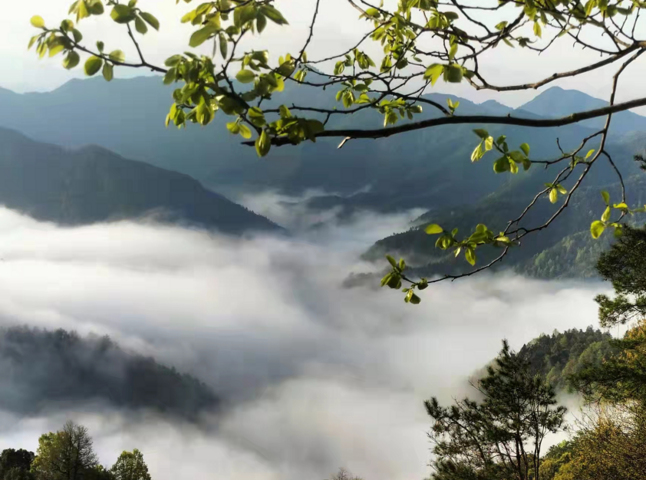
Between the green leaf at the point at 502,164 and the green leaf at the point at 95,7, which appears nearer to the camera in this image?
the green leaf at the point at 95,7

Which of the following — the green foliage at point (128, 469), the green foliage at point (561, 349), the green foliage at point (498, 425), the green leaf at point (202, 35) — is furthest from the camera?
the green foliage at point (561, 349)

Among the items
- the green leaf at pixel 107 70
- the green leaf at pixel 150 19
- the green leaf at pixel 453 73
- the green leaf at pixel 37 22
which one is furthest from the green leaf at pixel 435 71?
the green leaf at pixel 37 22

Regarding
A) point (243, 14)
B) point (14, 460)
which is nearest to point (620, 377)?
point (243, 14)

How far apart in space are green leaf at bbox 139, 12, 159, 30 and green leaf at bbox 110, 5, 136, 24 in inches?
1.4

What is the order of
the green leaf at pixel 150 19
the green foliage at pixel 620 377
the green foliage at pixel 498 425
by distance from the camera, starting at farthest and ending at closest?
the green foliage at pixel 620 377 → the green foliage at pixel 498 425 → the green leaf at pixel 150 19

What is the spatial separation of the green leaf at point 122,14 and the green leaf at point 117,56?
18cm

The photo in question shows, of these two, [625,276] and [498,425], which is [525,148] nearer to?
[498,425]

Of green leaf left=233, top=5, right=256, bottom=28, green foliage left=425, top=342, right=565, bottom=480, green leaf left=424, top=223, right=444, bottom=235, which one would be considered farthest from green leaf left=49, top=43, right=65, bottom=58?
green foliage left=425, top=342, right=565, bottom=480

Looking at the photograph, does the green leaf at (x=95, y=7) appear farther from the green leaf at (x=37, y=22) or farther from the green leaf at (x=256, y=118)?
the green leaf at (x=256, y=118)

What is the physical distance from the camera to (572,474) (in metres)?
17.6

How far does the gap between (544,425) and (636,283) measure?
5634 millimetres

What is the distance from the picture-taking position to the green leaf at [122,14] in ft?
5.25

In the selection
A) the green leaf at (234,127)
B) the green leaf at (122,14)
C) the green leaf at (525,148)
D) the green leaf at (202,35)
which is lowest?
the green leaf at (525,148)

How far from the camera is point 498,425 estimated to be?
1302 centimetres
